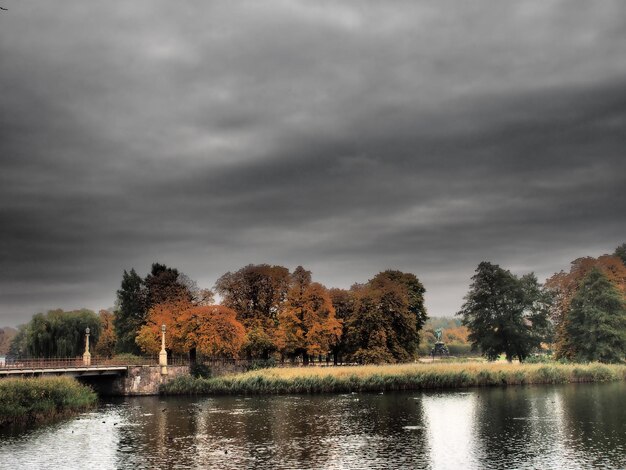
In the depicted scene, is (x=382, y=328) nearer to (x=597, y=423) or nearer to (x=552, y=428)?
(x=597, y=423)

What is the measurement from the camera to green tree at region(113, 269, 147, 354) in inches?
4375

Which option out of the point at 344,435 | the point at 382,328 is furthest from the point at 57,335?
the point at 344,435

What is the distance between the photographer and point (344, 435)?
143ft

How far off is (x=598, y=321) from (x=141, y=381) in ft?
203

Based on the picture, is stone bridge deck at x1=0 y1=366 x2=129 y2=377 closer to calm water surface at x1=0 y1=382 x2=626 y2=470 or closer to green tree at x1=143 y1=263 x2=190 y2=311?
calm water surface at x1=0 y1=382 x2=626 y2=470

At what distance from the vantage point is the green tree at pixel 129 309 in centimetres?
11112

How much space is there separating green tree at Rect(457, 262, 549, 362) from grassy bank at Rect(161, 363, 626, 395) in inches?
741

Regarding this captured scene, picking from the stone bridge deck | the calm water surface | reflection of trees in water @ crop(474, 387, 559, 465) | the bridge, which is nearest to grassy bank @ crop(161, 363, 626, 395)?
the bridge

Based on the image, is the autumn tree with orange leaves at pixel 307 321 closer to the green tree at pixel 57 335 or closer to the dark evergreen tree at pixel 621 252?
the green tree at pixel 57 335

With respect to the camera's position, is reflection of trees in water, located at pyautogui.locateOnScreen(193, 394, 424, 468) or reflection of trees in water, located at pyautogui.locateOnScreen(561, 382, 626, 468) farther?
reflection of trees in water, located at pyautogui.locateOnScreen(193, 394, 424, 468)

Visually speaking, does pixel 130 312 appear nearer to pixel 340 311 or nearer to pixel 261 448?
pixel 340 311

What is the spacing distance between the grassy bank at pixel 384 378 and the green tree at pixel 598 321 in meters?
6.61

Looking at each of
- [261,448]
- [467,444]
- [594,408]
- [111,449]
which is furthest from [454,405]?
[111,449]

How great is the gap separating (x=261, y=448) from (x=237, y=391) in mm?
38494
